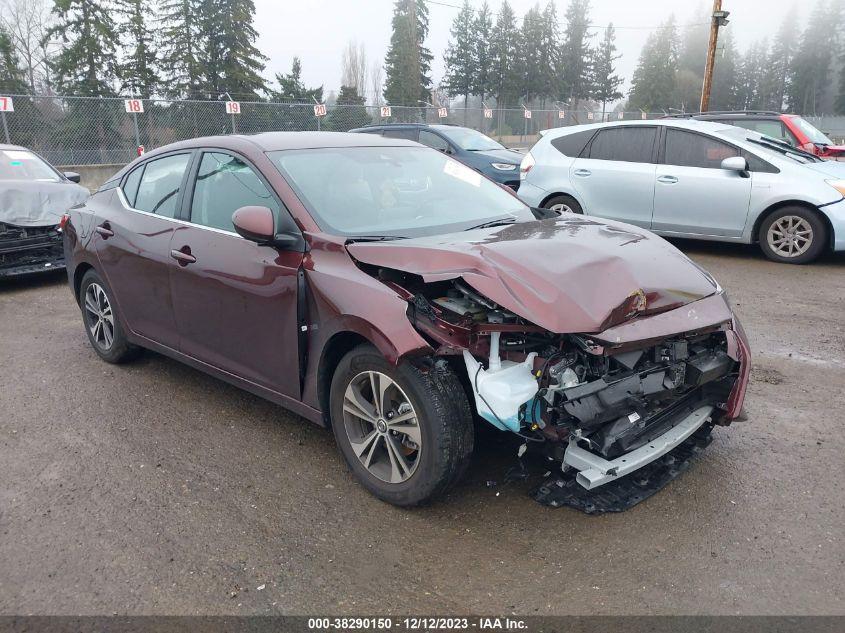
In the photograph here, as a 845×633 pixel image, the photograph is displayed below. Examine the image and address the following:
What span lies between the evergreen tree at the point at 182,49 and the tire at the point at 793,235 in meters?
34.7

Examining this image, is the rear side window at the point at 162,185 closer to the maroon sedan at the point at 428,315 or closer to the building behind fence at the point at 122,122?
the maroon sedan at the point at 428,315

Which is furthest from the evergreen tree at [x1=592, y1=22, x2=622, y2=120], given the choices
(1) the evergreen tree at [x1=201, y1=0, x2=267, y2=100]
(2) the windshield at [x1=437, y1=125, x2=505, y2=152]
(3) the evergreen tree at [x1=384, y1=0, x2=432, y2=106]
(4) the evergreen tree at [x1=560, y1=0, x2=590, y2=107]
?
(2) the windshield at [x1=437, y1=125, x2=505, y2=152]

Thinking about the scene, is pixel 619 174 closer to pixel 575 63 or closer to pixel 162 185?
pixel 162 185

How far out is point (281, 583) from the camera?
105 inches

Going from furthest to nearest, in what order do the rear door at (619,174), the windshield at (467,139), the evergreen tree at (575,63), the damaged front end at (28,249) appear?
the evergreen tree at (575,63)
the windshield at (467,139)
the rear door at (619,174)
the damaged front end at (28,249)

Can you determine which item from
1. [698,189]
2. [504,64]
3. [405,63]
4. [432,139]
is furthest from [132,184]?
[504,64]

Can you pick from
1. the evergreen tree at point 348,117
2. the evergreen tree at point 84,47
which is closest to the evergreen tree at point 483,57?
the evergreen tree at point 84,47

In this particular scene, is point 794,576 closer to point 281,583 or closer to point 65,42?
point 281,583

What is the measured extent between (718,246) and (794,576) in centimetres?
761

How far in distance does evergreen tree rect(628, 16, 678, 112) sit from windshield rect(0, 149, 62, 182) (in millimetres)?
75577

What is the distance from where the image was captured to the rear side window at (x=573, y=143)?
923cm

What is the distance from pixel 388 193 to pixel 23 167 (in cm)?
696

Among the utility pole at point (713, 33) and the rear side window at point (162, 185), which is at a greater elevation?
the utility pole at point (713, 33)

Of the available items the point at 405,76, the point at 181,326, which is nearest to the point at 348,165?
the point at 181,326
